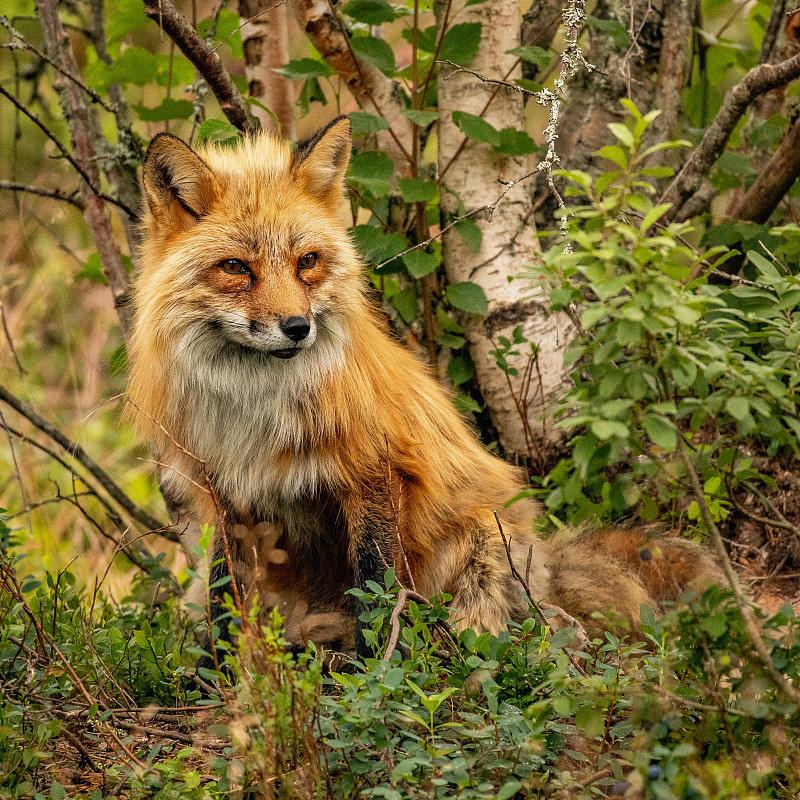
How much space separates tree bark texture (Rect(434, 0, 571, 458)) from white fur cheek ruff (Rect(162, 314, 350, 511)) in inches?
52.8

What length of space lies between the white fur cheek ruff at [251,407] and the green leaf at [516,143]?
58.0 inches

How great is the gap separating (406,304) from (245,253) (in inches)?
58.7

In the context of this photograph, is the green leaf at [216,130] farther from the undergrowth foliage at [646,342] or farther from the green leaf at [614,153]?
the green leaf at [614,153]

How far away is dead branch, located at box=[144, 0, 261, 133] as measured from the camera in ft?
12.6

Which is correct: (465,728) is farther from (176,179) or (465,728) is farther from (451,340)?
(451,340)

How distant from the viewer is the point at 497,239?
4.76 m

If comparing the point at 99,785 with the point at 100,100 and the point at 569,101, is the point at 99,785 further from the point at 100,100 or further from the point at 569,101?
the point at 569,101

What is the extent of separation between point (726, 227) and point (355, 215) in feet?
6.68

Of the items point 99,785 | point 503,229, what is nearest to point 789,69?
point 503,229

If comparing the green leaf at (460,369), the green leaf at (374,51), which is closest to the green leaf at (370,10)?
the green leaf at (374,51)

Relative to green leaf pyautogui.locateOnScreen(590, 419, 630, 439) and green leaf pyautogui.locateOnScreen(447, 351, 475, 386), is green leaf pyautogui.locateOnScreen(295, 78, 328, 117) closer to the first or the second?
green leaf pyautogui.locateOnScreen(447, 351, 475, 386)

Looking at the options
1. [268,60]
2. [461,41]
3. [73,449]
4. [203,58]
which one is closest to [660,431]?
[461,41]

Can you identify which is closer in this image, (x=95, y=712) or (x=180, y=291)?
(x=95, y=712)

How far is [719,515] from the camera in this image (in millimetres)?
3676
